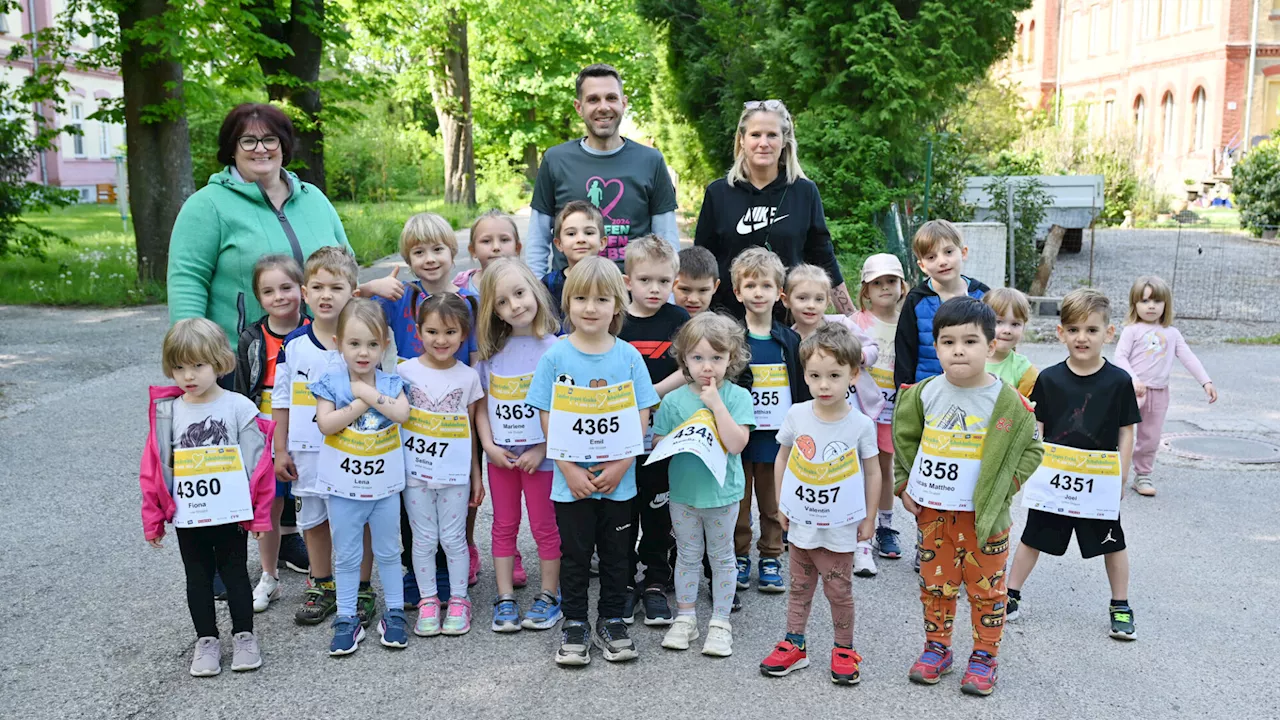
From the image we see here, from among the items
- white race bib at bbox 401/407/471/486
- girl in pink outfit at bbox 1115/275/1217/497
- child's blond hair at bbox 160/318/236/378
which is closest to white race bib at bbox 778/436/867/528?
→ white race bib at bbox 401/407/471/486

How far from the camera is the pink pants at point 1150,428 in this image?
6129 mm

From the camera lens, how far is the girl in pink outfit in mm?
5945

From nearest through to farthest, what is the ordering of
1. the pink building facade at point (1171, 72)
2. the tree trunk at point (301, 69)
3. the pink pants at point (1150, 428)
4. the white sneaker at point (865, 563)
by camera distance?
the white sneaker at point (865, 563) → the pink pants at point (1150, 428) → the tree trunk at point (301, 69) → the pink building facade at point (1171, 72)

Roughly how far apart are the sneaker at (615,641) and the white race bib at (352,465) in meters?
1.04

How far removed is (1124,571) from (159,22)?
11718mm

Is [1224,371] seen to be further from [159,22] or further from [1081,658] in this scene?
[159,22]

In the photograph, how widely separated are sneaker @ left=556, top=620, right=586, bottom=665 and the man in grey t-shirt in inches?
70.0

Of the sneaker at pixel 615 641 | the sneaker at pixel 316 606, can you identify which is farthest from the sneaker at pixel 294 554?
the sneaker at pixel 615 641

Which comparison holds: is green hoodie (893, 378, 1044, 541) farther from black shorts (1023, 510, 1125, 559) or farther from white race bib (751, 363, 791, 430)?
white race bib (751, 363, 791, 430)

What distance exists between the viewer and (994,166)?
1814 cm

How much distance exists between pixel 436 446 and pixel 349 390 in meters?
0.41

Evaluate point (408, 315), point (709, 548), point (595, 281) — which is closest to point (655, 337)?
point (595, 281)

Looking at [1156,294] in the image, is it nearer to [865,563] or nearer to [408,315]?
[865,563]

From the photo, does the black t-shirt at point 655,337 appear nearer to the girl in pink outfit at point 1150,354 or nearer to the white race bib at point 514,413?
the white race bib at point 514,413
